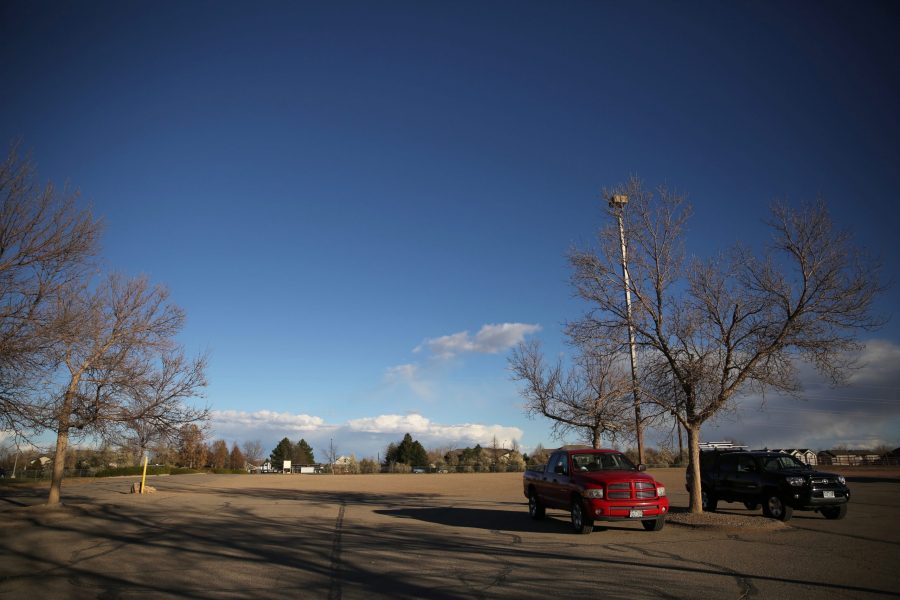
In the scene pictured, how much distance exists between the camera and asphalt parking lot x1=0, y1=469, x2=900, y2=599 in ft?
27.2

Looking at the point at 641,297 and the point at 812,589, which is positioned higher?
the point at 641,297

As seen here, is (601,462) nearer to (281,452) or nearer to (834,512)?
(834,512)

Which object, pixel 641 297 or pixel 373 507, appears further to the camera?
pixel 373 507

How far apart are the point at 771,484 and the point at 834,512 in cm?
186

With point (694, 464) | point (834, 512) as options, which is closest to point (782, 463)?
point (834, 512)

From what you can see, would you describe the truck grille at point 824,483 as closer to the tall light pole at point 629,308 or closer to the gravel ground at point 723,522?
the gravel ground at point 723,522

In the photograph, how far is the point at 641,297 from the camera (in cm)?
1595

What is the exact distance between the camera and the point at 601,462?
50.4 ft

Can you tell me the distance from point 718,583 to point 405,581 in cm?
450

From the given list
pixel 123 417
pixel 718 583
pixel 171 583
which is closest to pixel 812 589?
pixel 718 583

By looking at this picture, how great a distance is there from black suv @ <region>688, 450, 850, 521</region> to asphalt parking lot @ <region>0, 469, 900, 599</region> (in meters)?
0.65

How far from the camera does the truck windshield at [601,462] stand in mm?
15141

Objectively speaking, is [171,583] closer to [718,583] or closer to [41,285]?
[718,583]

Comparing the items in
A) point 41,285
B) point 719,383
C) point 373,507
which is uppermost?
point 41,285
